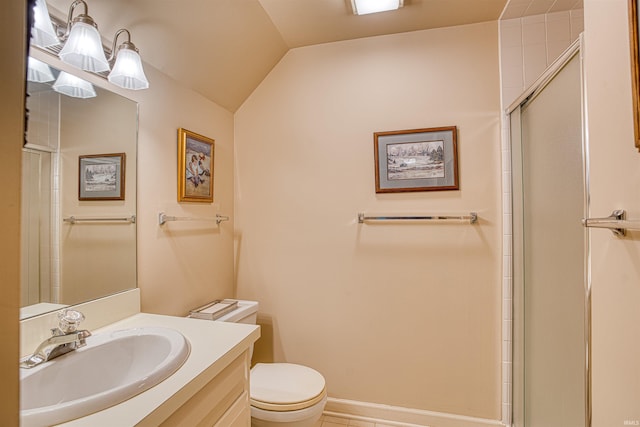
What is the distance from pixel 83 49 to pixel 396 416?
7.29ft

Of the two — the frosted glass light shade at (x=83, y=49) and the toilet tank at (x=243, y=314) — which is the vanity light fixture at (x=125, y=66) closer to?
the frosted glass light shade at (x=83, y=49)

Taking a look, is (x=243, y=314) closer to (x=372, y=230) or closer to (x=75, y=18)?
(x=372, y=230)

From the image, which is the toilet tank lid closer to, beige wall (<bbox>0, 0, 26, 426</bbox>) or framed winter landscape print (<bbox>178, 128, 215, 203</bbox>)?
framed winter landscape print (<bbox>178, 128, 215, 203</bbox>)

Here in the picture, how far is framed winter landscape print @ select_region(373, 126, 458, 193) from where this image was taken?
64.9 inches

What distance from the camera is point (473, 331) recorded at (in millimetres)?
1634

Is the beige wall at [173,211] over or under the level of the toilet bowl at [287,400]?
over

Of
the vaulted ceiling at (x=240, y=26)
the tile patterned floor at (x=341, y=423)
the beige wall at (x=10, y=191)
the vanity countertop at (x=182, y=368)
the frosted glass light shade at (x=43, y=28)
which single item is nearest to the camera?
the beige wall at (x=10, y=191)

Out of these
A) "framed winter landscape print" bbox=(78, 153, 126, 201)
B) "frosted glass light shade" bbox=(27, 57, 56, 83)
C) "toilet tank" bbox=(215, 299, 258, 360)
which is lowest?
"toilet tank" bbox=(215, 299, 258, 360)

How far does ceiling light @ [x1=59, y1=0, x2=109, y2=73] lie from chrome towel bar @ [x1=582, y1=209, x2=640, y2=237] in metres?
1.54

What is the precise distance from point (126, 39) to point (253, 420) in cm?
167

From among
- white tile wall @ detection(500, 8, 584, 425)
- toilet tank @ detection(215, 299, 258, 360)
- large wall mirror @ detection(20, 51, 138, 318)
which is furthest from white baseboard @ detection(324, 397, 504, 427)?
large wall mirror @ detection(20, 51, 138, 318)

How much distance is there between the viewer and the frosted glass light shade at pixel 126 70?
1063 mm

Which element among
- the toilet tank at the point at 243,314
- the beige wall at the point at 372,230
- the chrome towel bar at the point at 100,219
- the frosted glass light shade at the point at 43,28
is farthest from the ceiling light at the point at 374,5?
the toilet tank at the point at 243,314

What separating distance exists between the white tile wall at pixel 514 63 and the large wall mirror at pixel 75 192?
1829mm
